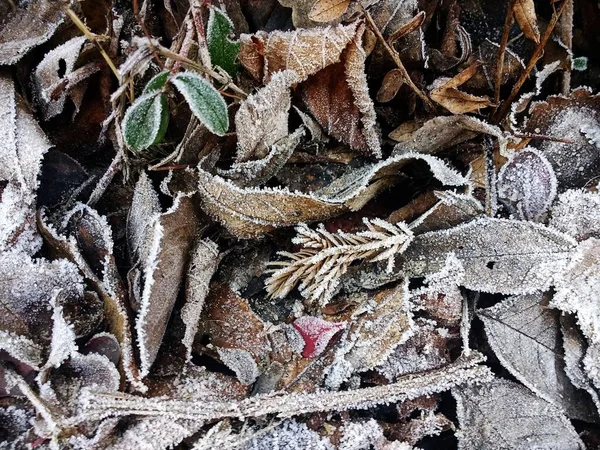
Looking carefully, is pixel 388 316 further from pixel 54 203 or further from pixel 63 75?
pixel 63 75

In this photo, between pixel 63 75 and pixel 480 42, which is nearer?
pixel 63 75

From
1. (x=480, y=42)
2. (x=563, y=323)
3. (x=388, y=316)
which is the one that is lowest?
(x=563, y=323)

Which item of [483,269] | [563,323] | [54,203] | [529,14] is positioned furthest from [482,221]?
[54,203]

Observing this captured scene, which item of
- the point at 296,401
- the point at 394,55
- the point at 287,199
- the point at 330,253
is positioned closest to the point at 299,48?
the point at 394,55

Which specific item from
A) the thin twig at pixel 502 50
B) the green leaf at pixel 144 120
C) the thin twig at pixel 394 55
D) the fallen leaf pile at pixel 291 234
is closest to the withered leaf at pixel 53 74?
the fallen leaf pile at pixel 291 234

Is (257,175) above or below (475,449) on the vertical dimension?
above

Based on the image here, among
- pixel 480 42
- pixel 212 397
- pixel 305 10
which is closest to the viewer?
pixel 212 397

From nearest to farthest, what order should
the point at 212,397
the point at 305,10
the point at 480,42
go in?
1. the point at 212,397
2. the point at 305,10
3. the point at 480,42
